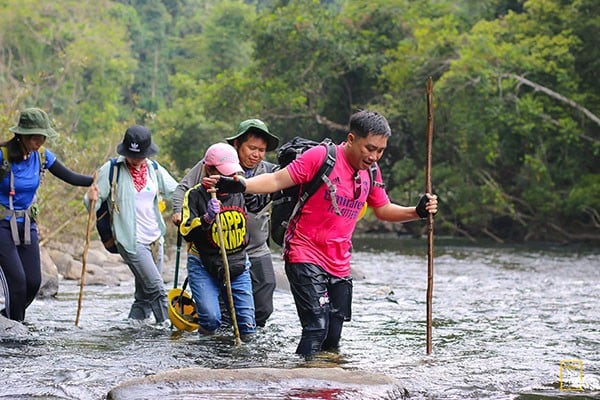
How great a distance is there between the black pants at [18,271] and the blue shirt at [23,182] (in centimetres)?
18

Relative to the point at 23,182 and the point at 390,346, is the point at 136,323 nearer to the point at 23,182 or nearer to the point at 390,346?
the point at 23,182

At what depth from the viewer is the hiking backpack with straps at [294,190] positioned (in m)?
6.46

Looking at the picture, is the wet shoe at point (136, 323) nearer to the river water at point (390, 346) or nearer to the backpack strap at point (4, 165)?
the river water at point (390, 346)

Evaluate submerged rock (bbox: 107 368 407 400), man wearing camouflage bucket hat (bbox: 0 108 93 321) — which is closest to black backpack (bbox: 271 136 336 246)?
submerged rock (bbox: 107 368 407 400)

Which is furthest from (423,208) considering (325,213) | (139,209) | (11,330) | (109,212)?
(11,330)

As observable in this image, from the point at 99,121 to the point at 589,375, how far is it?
48.2 metres

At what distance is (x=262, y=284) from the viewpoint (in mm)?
8516

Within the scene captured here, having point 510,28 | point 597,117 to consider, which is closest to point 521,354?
point 597,117

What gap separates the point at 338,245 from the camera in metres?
6.71

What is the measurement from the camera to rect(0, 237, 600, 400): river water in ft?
20.6

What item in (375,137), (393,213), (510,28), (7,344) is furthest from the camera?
(510,28)

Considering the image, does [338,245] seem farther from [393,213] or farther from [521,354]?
[521,354]

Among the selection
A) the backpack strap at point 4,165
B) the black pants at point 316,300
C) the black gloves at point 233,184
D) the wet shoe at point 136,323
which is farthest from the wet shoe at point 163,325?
the black gloves at point 233,184

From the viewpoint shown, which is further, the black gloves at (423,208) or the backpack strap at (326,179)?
the black gloves at (423,208)
